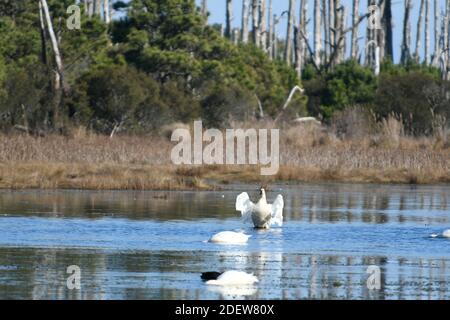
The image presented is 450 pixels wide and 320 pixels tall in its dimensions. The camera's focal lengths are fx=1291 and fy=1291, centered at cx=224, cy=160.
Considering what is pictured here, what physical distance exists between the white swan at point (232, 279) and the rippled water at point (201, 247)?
0.70ft

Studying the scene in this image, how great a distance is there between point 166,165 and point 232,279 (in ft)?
75.2

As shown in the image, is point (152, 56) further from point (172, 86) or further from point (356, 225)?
point (356, 225)

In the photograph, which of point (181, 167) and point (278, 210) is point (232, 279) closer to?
point (278, 210)

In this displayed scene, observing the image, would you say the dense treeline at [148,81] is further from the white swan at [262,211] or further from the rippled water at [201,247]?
the white swan at [262,211]

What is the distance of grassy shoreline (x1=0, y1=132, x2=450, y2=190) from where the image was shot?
109 ft

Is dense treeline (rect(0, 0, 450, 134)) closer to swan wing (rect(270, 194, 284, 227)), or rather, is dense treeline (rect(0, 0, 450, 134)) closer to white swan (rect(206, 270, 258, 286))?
swan wing (rect(270, 194, 284, 227))

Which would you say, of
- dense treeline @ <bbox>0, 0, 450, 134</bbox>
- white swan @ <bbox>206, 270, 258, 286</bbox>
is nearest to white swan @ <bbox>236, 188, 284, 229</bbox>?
white swan @ <bbox>206, 270, 258, 286</bbox>

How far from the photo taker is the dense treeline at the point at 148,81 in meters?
48.0

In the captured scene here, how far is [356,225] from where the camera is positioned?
2469cm

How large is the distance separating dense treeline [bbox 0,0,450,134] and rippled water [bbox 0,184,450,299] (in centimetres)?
1654

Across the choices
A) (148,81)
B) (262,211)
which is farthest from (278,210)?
(148,81)

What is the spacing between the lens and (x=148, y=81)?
50.0 meters

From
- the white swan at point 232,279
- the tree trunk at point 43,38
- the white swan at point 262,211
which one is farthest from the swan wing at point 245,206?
the tree trunk at point 43,38
